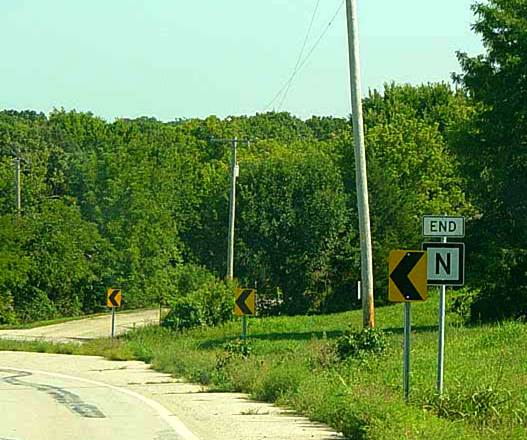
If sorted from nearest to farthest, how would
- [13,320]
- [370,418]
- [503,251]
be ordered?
1. [370,418]
2. [503,251]
3. [13,320]

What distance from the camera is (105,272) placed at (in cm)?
7419

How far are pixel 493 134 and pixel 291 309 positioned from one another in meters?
33.3

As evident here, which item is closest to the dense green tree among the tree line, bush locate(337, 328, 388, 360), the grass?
the grass

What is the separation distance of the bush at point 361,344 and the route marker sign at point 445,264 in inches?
362

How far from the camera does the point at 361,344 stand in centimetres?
2617

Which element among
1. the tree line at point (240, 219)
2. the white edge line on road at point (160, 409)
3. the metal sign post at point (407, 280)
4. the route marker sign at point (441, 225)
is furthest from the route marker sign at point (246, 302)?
the tree line at point (240, 219)

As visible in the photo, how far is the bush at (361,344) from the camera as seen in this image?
1022 inches

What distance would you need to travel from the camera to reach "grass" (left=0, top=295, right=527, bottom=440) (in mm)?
14820

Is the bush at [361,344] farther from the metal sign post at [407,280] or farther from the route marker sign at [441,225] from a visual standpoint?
the route marker sign at [441,225]

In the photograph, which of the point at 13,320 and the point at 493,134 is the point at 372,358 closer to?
the point at 493,134

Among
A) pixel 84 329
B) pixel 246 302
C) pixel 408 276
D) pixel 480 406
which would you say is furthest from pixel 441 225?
pixel 84 329

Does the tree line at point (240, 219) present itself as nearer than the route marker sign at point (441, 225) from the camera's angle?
No

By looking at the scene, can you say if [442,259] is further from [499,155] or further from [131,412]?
[499,155]

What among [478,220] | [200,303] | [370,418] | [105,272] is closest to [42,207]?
[105,272]
